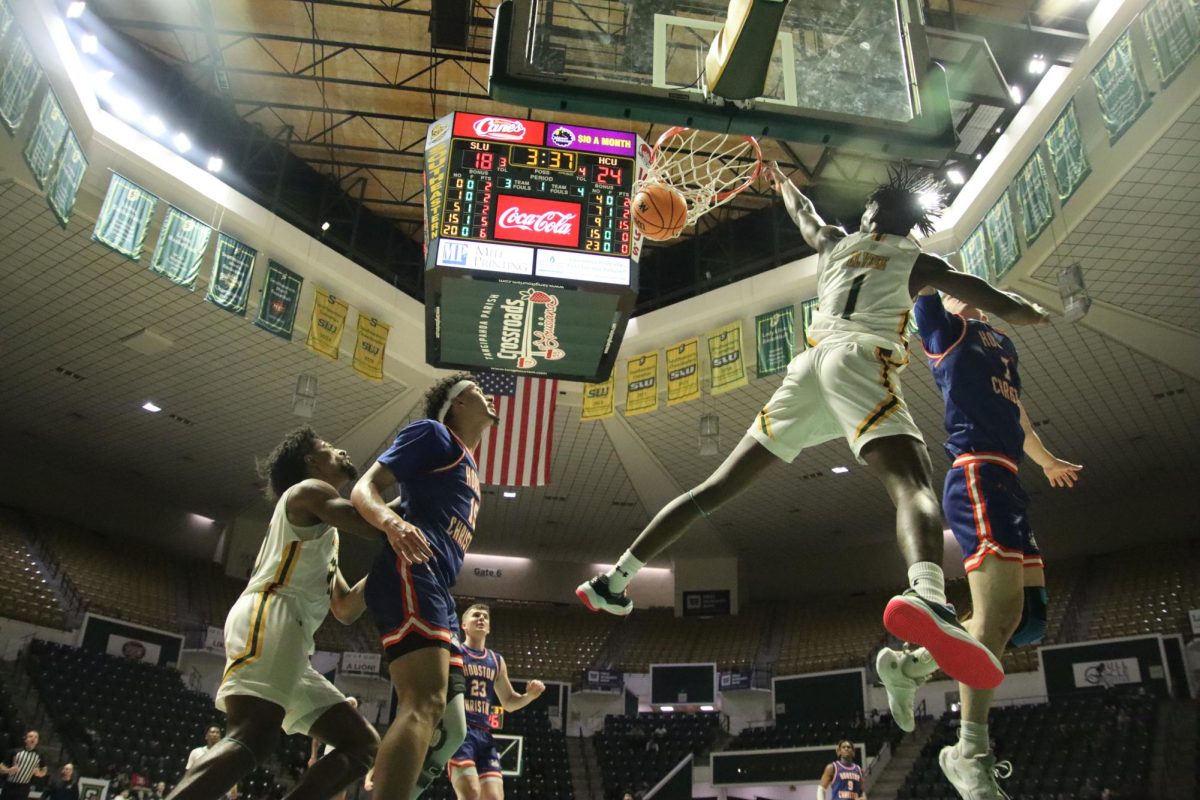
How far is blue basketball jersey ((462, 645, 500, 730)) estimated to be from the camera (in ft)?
19.7

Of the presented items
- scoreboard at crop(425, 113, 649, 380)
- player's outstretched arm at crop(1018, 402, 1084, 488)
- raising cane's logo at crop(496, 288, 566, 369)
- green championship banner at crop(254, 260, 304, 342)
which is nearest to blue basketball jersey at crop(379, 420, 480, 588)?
player's outstretched arm at crop(1018, 402, 1084, 488)

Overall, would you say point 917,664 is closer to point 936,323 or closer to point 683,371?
point 936,323

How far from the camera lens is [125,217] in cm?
1105

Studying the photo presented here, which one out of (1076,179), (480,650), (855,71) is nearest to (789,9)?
(855,71)

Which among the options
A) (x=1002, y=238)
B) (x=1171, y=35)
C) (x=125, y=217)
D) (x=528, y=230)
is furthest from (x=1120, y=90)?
(x=125, y=217)

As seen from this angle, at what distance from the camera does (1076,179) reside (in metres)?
8.76

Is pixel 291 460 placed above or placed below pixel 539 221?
below

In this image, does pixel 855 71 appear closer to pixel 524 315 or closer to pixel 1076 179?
pixel 524 315

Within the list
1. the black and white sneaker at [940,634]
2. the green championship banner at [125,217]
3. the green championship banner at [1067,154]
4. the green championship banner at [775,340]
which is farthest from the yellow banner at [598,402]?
the black and white sneaker at [940,634]

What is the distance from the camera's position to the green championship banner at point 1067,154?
8.74m

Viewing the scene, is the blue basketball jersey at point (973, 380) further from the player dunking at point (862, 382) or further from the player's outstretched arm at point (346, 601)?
the player's outstretched arm at point (346, 601)

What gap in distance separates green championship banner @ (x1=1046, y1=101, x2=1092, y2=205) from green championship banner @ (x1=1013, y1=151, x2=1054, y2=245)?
0.15m

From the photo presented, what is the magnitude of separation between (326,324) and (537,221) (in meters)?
6.18

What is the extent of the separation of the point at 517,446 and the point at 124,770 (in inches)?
284
